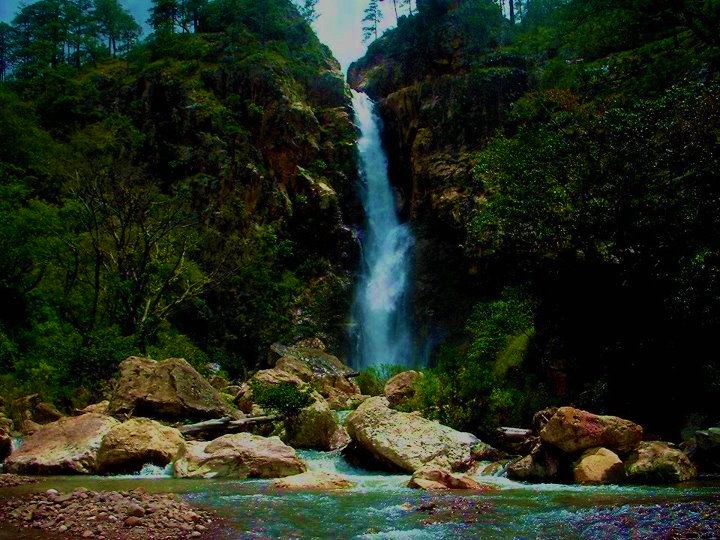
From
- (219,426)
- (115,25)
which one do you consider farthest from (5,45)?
(219,426)

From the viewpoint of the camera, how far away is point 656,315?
40.6 ft

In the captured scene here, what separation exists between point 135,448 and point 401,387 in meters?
10.3

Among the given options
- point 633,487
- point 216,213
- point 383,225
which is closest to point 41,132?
point 216,213

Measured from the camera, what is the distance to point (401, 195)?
36.5 meters

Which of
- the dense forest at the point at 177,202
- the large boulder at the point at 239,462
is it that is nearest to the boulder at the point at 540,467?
the large boulder at the point at 239,462

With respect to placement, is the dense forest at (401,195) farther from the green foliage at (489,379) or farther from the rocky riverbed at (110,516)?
the rocky riverbed at (110,516)

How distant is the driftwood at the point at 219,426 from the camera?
1297 centimetres

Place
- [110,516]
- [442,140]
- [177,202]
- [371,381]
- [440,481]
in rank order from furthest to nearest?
1. [442,140]
2. [177,202]
3. [371,381]
4. [440,481]
5. [110,516]

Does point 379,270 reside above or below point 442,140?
below

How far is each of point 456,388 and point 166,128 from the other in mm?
27726

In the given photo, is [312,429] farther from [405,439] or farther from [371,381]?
[371,381]

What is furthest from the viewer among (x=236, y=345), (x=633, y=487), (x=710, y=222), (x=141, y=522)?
(x=236, y=345)

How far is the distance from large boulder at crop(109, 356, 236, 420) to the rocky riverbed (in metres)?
6.68

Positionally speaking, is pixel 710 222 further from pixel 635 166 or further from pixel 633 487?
pixel 633 487
